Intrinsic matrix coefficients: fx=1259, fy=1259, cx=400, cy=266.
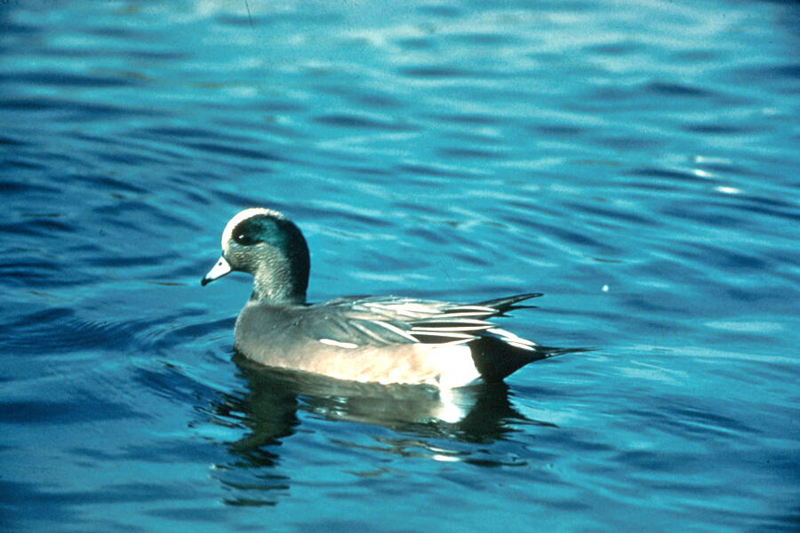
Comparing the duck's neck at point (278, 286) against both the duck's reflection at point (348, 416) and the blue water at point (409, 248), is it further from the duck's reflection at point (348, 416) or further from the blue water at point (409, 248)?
the duck's reflection at point (348, 416)

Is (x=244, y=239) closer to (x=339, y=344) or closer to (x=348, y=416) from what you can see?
(x=339, y=344)

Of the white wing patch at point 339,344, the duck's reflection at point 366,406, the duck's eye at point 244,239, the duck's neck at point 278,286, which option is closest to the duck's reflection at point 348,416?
the duck's reflection at point 366,406

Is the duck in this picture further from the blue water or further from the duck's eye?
the duck's eye

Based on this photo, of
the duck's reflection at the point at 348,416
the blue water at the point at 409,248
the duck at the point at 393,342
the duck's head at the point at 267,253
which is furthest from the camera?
the duck's head at the point at 267,253

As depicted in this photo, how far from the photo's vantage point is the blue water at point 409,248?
5.79 metres

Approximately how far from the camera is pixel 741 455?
617 cm

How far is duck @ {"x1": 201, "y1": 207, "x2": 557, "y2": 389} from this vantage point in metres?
7.02

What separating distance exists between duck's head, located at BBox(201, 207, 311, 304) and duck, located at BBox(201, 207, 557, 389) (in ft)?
0.81

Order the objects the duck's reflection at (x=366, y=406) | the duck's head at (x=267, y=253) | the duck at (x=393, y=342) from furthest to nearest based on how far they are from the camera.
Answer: the duck's head at (x=267, y=253)
the duck at (x=393, y=342)
the duck's reflection at (x=366, y=406)

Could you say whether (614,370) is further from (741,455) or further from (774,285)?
(774,285)

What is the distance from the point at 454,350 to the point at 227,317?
68.8 inches

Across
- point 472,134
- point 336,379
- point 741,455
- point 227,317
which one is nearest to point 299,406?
point 336,379

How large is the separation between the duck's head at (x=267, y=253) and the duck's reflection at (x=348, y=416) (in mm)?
→ 555

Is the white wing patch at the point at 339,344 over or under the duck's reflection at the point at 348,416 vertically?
over
